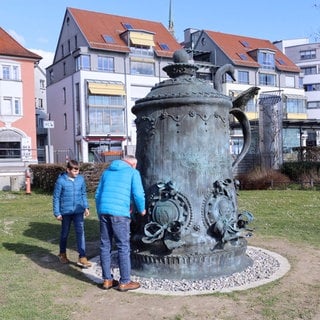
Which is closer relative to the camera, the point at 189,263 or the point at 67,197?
the point at 189,263

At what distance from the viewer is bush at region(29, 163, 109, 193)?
843 inches

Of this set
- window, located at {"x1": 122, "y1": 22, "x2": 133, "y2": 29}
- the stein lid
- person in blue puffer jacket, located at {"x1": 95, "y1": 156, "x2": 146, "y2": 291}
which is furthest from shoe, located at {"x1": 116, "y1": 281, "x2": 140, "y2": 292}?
window, located at {"x1": 122, "y1": 22, "x2": 133, "y2": 29}

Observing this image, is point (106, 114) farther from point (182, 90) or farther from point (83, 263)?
point (182, 90)

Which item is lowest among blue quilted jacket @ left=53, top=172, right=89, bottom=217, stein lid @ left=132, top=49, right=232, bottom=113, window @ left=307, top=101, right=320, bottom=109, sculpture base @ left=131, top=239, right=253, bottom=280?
sculpture base @ left=131, top=239, right=253, bottom=280

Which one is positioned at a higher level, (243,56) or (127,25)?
(127,25)

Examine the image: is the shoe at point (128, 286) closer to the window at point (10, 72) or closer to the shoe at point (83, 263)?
the shoe at point (83, 263)

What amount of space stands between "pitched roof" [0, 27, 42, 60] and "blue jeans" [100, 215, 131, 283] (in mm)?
37445

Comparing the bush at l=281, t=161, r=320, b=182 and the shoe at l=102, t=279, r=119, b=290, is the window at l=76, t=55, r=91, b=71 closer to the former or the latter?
the bush at l=281, t=161, r=320, b=182

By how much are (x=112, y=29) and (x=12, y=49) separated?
13940 millimetres

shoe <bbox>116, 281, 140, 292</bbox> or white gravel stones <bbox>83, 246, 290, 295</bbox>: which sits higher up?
shoe <bbox>116, 281, 140, 292</bbox>

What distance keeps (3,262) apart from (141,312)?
11.7 ft

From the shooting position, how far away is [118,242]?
6.11 metres

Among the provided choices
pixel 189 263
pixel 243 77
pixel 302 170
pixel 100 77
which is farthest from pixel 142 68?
pixel 189 263

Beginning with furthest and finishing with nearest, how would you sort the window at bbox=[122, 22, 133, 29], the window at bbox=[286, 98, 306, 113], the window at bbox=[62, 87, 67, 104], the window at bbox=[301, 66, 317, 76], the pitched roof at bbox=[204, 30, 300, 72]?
the window at bbox=[301, 66, 317, 76] < the window at bbox=[286, 98, 306, 113] < the pitched roof at bbox=[204, 30, 300, 72] < the window at bbox=[122, 22, 133, 29] < the window at bbox=[62, 87, 67, 104]
